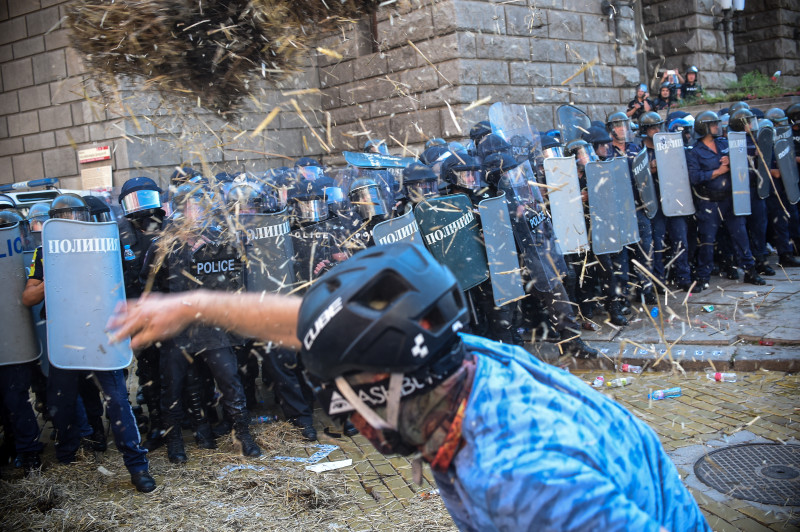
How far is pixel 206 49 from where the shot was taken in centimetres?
429

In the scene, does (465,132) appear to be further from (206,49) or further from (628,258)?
(206,49)

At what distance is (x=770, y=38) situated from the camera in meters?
20.4

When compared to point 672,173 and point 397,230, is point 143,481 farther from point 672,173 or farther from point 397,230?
point 672,173

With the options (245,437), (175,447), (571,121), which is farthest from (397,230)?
(571,121)

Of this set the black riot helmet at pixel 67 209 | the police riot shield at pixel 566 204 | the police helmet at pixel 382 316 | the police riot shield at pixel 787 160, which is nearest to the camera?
the police helmet at pixel 382 316

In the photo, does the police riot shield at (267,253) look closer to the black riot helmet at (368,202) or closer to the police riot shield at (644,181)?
the black riot helmet at (368,202)

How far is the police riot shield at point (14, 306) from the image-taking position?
204 inches

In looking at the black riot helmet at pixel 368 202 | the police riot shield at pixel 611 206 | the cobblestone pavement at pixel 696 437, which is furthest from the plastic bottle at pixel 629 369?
the black riot helmet at pixel 368 202

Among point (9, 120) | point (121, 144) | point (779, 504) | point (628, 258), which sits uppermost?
point (9, 120)

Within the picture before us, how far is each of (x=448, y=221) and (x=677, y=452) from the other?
2.96 metres

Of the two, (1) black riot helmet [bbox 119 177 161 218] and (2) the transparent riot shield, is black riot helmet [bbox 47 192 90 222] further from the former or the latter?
(2) the transparent riot shield

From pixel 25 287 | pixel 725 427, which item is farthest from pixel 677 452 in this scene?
pixel 25 287

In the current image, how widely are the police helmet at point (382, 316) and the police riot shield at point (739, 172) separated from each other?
29.7 feet

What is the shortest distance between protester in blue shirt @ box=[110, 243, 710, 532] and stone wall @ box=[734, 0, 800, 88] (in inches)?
880
